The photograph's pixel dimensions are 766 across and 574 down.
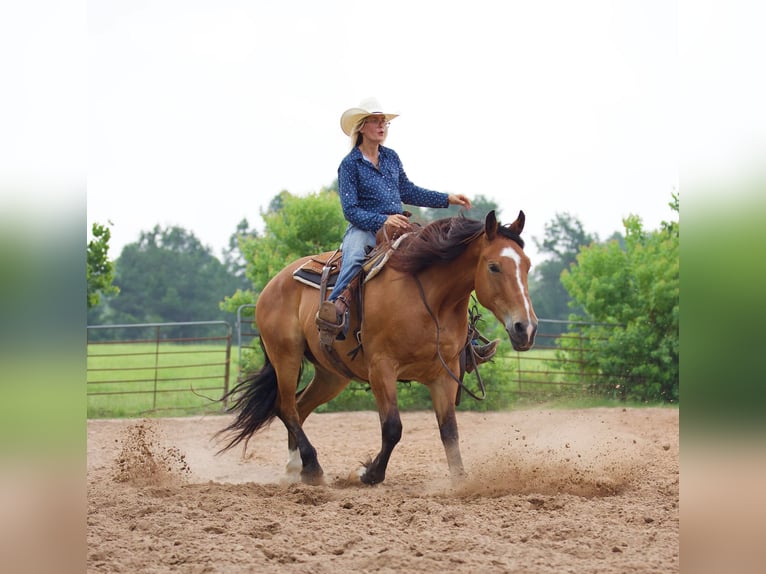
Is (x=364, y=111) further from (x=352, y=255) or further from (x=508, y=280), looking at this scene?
(x=508, y=280)

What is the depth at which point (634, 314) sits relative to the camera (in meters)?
14.5

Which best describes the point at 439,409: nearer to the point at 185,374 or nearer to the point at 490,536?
the point at 490,536

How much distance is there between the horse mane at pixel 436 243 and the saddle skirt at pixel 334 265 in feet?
0.23

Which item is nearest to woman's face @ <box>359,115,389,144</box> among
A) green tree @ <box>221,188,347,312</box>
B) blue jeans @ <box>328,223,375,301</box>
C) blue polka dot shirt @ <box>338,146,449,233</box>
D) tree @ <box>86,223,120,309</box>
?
blue polka dot shirt @ <box>338,146,449,233</box>

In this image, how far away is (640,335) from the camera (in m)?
14.1

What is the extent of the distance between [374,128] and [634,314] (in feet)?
32.0

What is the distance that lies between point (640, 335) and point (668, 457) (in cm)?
749

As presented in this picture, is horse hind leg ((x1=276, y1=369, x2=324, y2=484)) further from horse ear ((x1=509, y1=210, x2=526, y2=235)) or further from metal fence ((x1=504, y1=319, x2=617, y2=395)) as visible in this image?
metal fence ((x1=504, y1=319, x2=617, y2=395))

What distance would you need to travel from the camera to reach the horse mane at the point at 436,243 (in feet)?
17.8

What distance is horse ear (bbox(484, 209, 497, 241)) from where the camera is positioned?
5.07 m

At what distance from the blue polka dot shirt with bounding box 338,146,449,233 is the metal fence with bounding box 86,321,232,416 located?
6.43 feet

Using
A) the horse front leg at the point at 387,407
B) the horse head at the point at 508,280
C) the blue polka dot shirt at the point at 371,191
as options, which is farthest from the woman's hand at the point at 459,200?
the horse front leg at the point at 387,407

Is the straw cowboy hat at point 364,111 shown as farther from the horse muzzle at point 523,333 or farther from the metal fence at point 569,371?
the metal fence at point 569,371

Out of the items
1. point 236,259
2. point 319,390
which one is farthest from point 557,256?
point 319,390
